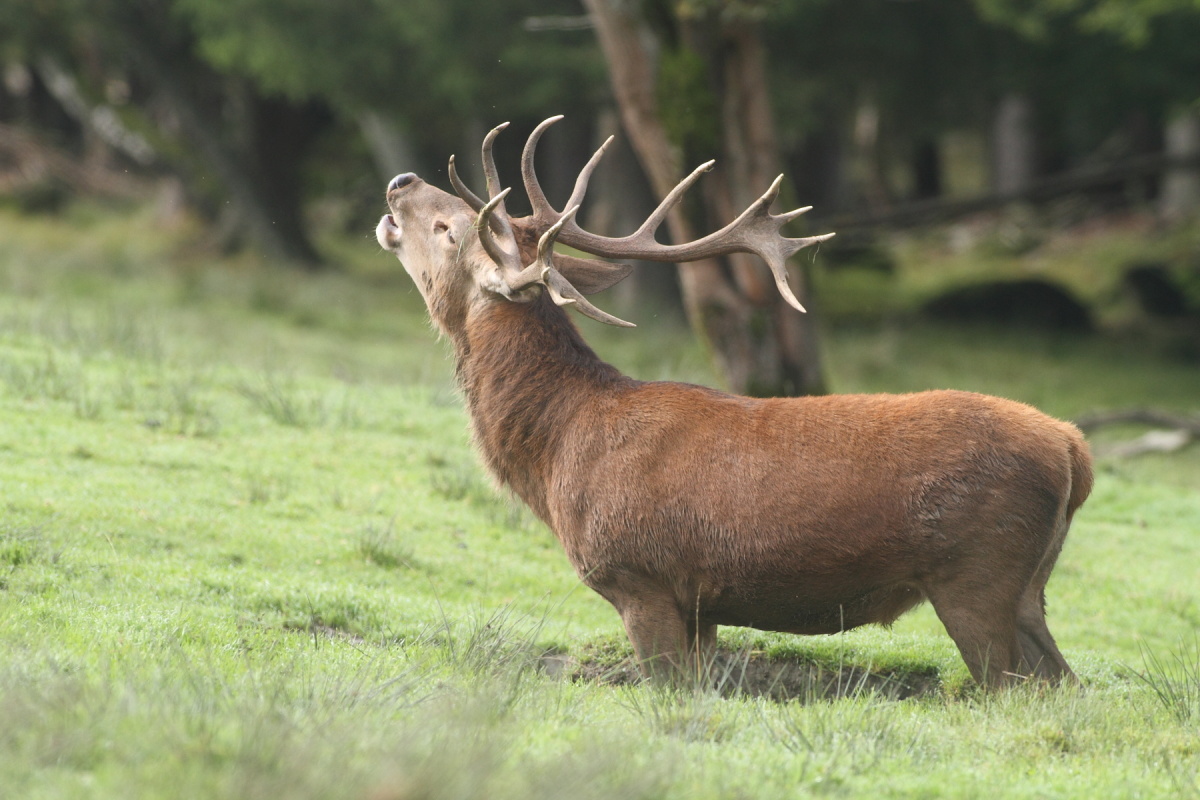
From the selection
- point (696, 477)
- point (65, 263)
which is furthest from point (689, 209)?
point (65, 263)

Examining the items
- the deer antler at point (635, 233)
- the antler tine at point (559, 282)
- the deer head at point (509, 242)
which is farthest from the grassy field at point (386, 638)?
the deer antler at point (635, 233)

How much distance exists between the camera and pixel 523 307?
613 cm

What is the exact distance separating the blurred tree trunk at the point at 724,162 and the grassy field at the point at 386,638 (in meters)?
2.43

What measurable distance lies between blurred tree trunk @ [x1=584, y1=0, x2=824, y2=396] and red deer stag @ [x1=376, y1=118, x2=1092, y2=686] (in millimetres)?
5096

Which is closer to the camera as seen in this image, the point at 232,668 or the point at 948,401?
the point at 232,668

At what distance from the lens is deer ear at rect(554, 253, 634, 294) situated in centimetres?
650

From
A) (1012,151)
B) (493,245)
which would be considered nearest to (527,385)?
(493,245)

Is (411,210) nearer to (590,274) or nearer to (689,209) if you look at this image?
(590,274)

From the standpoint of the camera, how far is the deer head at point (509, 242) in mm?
6047

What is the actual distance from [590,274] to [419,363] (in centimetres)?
939

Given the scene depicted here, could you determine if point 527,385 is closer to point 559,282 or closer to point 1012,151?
point 559,282

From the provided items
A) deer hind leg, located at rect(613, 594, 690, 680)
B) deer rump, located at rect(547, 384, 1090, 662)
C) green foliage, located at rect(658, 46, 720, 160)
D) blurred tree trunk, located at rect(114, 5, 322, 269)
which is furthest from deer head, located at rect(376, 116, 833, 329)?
blurred tree trunk, located at rect(114, 5, 322, 269)

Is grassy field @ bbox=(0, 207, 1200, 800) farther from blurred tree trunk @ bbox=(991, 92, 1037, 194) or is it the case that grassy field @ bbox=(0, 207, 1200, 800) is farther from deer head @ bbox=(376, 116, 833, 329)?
blurred tree trunk @ bbox=(991, 92, 1037, 194)

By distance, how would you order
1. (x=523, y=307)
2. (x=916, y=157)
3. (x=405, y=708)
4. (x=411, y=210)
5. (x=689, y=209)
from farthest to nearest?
(x=916, y=157) < (x=689, y=209) < (x=411, y=210) < (x=523, y=307) < (x=405, y=708)
